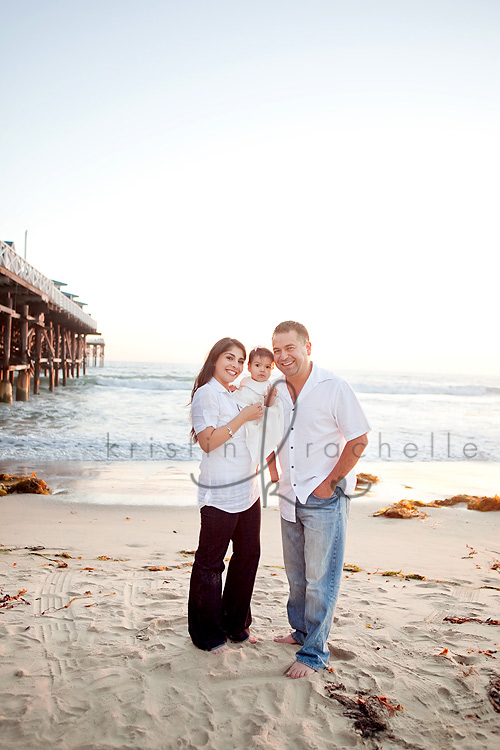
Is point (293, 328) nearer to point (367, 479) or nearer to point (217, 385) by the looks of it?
point (217, 385)

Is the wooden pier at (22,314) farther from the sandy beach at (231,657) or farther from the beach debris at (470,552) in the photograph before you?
the beach debris at (470,552)

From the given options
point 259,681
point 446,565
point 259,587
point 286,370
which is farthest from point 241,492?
point 446,565

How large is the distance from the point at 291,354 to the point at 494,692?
2077mm

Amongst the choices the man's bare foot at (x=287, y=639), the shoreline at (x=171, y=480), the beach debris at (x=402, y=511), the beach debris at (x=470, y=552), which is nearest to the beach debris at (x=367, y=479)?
the shoreline at (x=171, y=480)

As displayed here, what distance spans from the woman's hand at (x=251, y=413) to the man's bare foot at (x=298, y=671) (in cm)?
140

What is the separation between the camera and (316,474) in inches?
116

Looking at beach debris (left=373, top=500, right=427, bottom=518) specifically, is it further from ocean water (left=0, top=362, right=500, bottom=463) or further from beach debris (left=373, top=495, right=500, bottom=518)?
ocean water (left=0, top=362, right=500, bottom=463)

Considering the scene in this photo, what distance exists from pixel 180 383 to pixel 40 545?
33237mm

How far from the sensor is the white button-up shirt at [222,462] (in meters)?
3.07

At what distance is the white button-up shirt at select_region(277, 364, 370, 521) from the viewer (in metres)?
2.92

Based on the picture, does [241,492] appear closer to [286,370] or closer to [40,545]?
[286,370]

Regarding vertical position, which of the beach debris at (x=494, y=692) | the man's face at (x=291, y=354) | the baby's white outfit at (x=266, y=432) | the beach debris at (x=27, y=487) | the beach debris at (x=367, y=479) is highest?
the man's face at (x=291, y=354)

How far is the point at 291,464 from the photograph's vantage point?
3.04 m

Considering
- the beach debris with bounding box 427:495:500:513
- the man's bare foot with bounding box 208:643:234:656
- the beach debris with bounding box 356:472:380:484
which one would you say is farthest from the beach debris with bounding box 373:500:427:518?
the man's bare foot with bounding box 208:643:234:656
